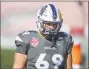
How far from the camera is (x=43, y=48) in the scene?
3.56 m

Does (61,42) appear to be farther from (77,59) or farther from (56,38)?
(77,59)

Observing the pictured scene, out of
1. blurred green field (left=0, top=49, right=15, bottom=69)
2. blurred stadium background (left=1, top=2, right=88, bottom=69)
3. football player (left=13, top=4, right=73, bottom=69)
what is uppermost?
football player (left=13, top=4, right=73, bottom=69)

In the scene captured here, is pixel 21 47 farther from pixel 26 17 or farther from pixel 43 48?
pixel 26 17

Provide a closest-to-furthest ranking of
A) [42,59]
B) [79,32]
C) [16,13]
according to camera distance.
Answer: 1. [42,59]
2. [79,32]
3. [16,13]

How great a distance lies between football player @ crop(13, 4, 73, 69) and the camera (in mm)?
3523

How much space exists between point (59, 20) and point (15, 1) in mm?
8347

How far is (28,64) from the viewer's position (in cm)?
355

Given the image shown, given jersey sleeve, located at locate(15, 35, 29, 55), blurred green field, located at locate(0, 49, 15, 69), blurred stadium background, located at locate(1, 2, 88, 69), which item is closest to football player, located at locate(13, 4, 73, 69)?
jersey sleeve, located at locate(15, 35, 29, 55)

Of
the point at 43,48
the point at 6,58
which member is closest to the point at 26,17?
the point at 6,58

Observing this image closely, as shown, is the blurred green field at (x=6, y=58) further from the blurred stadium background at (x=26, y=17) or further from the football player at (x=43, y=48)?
the football player at (x=43, y=48)

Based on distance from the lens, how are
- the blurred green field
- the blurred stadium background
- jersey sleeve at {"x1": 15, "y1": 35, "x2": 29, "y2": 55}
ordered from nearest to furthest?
jersey sleeve at {"x1": 15, "y1": 35, "x2": 29, "y2": 55} → the blurred green field → the blurred stadium background

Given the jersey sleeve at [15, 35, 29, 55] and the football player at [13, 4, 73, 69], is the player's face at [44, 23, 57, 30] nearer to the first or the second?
the football player at [13, 4, 73, 69]

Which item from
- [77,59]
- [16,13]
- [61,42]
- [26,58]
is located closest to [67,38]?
[61,42]

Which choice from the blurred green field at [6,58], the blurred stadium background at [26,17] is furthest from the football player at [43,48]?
the blurred stadium background at [26,17]
